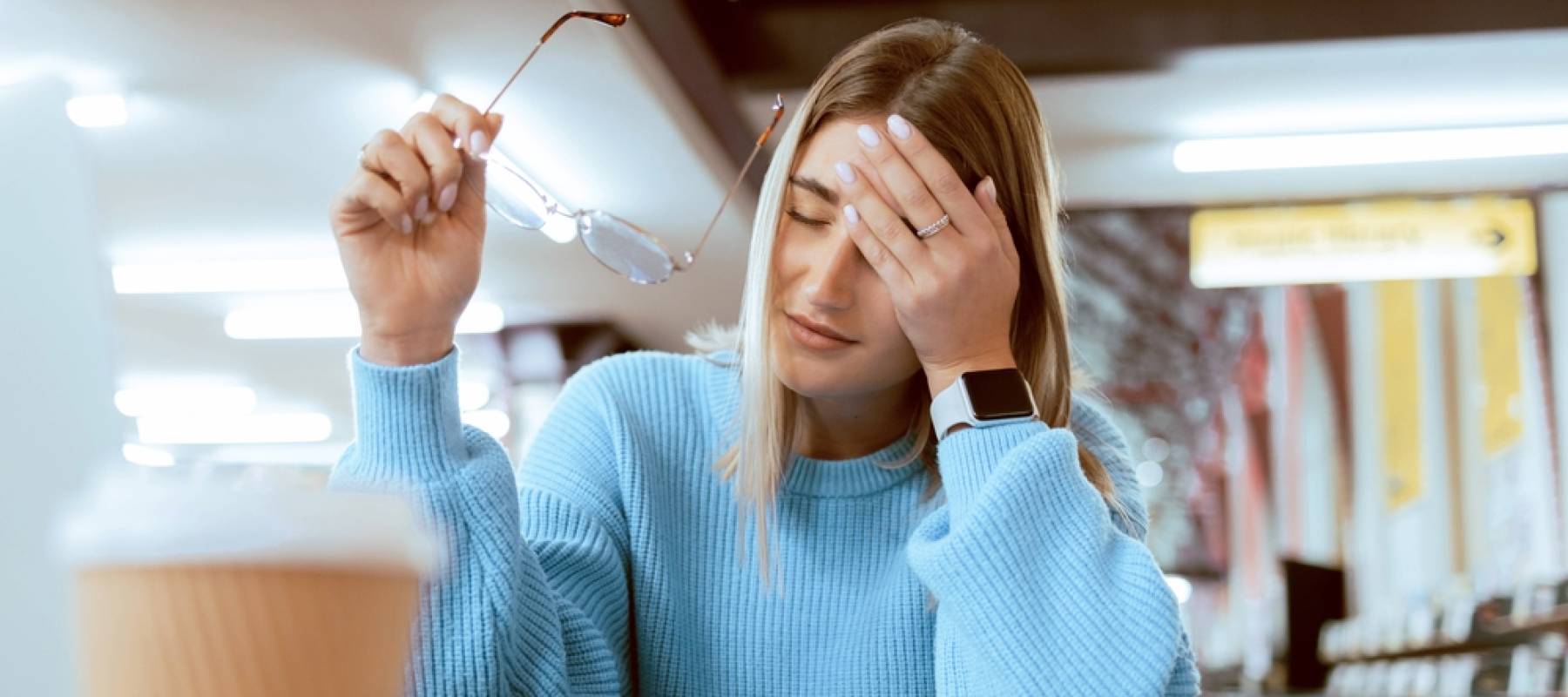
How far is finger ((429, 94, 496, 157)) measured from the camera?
82 cm

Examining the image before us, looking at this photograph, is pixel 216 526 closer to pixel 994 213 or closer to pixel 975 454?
pixel 975 454

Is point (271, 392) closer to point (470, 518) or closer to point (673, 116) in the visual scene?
point (673, 116)

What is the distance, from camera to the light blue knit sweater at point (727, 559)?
0.88 meters

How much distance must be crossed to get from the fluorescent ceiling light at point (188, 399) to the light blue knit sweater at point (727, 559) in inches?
339

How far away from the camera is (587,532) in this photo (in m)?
1.15

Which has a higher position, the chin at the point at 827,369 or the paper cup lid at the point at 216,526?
the chin at the point at 827,369

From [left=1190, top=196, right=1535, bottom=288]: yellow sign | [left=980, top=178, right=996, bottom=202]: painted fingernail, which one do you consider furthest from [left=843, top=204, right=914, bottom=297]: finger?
[left=1190, top=196, right=1535, bottom=288]: yellow sign

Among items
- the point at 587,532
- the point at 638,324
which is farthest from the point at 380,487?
Answer: the point at 638,324

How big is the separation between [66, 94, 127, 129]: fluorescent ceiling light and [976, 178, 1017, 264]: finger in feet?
13.5

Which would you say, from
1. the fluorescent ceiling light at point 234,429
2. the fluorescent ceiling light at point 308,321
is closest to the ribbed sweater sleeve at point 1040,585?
the fluorescent ceiling light at point 308,321

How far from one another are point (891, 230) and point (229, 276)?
20.6 feet

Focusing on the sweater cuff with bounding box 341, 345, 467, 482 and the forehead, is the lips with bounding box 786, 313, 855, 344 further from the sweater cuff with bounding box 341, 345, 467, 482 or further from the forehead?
the sweater cuff with bounding box 341, 345, 467, 482

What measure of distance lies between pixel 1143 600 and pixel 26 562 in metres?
0.68

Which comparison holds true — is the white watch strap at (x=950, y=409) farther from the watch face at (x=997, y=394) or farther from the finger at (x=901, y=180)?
the finger at (x=901, y=180)
